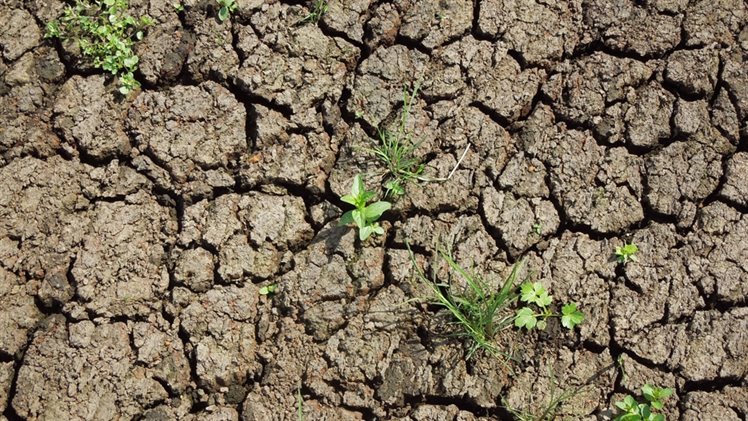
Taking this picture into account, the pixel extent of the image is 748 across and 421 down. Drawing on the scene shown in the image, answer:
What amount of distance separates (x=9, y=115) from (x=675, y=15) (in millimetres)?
2886

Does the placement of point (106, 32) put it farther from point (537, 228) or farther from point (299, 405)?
point (537, 228)

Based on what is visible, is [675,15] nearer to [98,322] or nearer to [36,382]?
[98,322]

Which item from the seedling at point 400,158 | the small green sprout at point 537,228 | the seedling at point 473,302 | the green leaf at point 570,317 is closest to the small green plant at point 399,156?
the seedling at point 400,158

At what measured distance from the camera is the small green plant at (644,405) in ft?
8.41

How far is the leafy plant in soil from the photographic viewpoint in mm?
3191

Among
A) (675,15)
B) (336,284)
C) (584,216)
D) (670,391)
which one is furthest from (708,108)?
(336,284)

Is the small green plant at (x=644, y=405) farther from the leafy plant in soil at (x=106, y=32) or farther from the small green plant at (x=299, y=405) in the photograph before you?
the leafy plant in soil at (x=106, y=32)

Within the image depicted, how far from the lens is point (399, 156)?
295 centimetres

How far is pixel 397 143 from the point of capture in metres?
2.96

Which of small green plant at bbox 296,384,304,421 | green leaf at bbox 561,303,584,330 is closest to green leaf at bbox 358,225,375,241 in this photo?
small green plant at bbox 296,384,304,421

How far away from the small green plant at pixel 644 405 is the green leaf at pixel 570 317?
0.31 m

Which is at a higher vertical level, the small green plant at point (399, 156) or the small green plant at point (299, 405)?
the small green plant at point (399, 156)

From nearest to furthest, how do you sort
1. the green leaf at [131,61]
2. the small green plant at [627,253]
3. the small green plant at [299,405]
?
the small green plant at [299,405]
the small green plant at [627,253]
the green leaf at [131,61]

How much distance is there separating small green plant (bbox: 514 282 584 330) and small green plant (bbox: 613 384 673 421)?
1.05 ft
